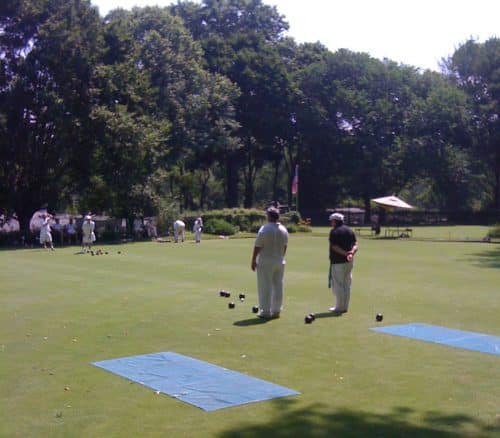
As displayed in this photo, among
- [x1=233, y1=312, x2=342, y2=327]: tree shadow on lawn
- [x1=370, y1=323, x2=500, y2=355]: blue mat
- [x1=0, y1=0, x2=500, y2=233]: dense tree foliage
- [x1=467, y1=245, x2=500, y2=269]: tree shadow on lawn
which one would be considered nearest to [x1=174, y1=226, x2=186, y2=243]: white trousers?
[x1=0, y1=0, x2=500, y2=233]: dense tree foliage

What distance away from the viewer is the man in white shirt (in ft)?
39.5

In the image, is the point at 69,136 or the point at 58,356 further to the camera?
the point at 69,136

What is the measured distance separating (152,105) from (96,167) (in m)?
6.09

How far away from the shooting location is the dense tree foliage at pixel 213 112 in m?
39.5

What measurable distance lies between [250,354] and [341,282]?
158 inches

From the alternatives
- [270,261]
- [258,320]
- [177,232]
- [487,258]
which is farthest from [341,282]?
[177,232]

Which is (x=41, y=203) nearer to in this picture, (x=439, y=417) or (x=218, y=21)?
(x=218, y=21)

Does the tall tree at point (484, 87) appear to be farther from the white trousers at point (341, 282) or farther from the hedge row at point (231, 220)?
the white trousers at point (341, 282)

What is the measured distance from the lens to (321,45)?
73.5m

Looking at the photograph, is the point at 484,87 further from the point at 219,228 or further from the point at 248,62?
the point at 219,228

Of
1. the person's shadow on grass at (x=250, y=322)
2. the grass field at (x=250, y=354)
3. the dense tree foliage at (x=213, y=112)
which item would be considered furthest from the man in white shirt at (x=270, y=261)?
the dense tree foliage at (x=213, y=112)

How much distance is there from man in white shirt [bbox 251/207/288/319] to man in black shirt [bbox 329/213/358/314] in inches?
44.9

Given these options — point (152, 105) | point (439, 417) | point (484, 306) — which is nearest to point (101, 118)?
point (152, 105)

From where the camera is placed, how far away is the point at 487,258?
86.3 ft
